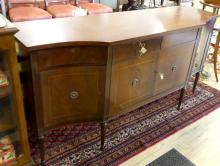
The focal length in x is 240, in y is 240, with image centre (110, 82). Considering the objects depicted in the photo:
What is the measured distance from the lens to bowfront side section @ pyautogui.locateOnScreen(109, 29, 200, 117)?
58.6 inches

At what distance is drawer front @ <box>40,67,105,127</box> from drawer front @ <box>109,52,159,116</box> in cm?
10

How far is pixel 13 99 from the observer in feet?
4.14

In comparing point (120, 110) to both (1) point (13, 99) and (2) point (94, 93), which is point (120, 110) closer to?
(2) point (94, 93)

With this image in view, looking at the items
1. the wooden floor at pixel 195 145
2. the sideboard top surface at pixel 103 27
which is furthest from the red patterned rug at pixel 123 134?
the sideboard top surface at pixel 103 27

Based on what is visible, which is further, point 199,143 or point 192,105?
point 192,105

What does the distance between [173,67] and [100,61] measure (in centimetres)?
71

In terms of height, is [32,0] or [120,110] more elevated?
[32,0]

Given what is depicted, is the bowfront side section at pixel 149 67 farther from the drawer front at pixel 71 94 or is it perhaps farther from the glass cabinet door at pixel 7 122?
the glass cabinet door at pixel 7 122

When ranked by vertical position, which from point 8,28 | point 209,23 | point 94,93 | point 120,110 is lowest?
point 120,110

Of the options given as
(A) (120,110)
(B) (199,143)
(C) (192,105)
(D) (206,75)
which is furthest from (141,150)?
(D) (206,75)

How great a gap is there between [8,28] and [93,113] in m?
0.73

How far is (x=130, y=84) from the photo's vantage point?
63.0 inches

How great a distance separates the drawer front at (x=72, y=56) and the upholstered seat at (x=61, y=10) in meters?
1.86

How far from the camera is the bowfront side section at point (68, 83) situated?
4.16 feet
